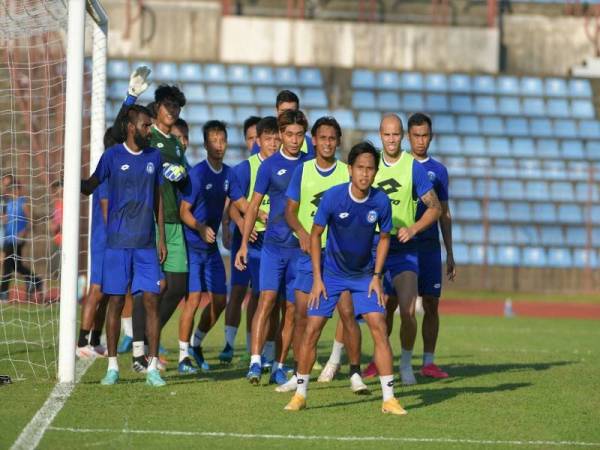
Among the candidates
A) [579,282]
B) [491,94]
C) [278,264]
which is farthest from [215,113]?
[278,264]

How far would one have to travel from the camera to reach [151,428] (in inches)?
310

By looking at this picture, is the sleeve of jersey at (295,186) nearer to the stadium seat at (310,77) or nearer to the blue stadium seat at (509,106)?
the stadium seat at (310,77)

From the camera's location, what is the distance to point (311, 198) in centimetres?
1018

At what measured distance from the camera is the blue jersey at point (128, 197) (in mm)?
10281

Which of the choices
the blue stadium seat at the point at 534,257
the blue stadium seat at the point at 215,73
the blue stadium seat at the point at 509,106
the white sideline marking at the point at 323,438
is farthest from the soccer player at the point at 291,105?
the blue stadium seat at the point at 509,106

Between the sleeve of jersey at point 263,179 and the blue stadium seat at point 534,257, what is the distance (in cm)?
1947

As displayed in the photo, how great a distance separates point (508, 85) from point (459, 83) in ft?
4.60

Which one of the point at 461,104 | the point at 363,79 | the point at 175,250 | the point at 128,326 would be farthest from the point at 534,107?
the point at 175,250

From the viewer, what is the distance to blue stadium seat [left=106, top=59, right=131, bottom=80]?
32594 mm

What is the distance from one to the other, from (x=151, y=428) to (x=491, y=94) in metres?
27.3

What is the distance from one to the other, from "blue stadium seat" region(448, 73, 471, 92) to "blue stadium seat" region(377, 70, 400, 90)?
149cm

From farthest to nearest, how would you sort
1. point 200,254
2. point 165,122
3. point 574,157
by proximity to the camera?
1. point 574,157
2. point 200,254
3. point 165,122

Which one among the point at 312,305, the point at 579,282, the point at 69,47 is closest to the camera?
the point at 312,305

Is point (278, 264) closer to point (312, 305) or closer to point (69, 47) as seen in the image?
point (312, 305)
